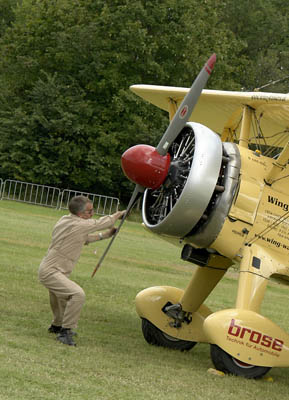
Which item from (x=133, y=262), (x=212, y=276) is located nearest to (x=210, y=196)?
(x=212, y=276)

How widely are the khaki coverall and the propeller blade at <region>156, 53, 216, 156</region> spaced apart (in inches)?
41.9

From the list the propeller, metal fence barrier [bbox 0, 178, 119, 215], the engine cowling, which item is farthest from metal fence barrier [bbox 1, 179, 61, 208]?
the propeller

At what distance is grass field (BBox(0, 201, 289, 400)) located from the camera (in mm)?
5941

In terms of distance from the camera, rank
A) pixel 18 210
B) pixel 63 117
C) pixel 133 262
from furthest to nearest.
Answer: pixel 63 117 → pixel 18 210 → pixel 133 262

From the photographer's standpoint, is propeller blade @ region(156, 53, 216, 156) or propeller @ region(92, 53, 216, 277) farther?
propeller blade @ region(156, 53, 216, 156)

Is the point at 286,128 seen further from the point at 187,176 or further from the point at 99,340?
the point at 99,340

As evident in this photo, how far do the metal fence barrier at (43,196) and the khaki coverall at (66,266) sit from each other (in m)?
26.3

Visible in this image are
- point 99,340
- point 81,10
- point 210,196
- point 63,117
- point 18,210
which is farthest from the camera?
point 81,10

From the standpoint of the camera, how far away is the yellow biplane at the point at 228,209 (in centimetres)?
755

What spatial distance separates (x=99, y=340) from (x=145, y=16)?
34.3m

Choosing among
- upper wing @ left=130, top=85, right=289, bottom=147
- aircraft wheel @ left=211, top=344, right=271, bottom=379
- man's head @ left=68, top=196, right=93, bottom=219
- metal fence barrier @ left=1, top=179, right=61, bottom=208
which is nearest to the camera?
aircraft wheel @ left=211, top=344, right=271, bottom=379

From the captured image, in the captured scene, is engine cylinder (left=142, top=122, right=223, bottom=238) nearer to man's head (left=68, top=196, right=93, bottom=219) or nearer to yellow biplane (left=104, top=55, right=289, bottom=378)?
yellow biplane (left=104, top=55, right=289, bottom=378)

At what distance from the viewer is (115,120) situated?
40969 mm

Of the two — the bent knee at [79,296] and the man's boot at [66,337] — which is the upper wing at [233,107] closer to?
the bent knee at [79,296]
